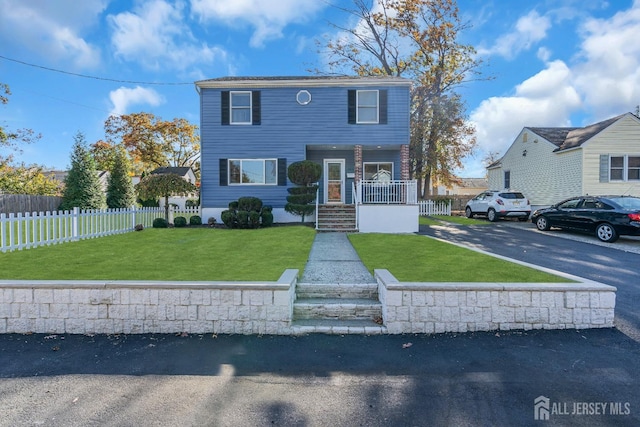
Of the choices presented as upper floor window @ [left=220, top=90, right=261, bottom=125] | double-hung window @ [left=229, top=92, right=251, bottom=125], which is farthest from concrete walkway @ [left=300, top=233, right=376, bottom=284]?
double-hung window @ [left=229, top=92, right=251, bottom=125]

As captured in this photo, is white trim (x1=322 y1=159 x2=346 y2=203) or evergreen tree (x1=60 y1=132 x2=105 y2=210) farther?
evergreen tree (x1=60 y1=132 x2=105 y2=210)

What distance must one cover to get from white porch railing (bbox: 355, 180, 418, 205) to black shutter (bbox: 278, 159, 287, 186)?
3658 mm

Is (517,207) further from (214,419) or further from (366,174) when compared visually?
(214,419)

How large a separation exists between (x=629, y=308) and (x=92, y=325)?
7.25 m

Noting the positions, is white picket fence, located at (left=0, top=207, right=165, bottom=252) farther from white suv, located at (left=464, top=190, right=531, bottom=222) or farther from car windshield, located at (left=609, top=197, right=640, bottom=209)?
white suv, located at (left=464, top=190, right=531, bottom=222)

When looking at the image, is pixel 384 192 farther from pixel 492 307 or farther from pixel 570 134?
pixel 570 134

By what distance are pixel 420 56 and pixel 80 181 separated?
911 inches

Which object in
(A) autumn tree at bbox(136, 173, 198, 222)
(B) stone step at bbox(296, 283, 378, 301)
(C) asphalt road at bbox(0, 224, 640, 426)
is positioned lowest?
(C) asphalt road at bbox(0, 224, 640, 426)

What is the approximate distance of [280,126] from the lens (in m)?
14.5

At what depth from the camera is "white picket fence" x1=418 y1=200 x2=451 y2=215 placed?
22141 mm

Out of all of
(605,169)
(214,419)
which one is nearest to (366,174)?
(605,169)

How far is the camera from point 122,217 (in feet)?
38.0

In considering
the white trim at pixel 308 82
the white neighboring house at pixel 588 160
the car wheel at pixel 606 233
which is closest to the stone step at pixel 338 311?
the car wheel at pixel 606 233

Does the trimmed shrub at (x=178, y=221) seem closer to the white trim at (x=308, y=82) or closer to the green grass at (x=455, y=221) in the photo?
the white trim at (x=308, y=82)
